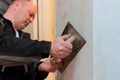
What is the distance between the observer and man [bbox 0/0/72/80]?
0.76 meters

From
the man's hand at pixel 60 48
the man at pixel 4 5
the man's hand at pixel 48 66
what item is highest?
the man's hand at pixel 60 48

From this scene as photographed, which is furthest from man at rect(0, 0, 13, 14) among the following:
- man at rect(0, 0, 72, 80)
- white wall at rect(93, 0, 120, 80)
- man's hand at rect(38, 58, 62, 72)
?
white wall at rect(93, 0, 120, 80)

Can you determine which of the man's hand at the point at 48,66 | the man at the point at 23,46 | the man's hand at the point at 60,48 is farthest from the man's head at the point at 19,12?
the man's hand at the point at 60,48

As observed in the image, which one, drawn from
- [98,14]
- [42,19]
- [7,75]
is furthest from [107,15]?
[42,19]

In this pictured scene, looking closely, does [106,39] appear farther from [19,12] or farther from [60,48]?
[19,12]

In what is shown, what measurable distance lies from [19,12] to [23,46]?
32cm

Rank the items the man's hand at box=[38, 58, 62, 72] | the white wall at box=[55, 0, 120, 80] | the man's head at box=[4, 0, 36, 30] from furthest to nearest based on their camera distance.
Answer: the man's head at box=[4, 0, 36, 30]
the man's hand at box=[38, 58, 62, 72]
the white wall at box=[55, 0, 120, 80]

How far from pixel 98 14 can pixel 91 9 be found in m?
0.02

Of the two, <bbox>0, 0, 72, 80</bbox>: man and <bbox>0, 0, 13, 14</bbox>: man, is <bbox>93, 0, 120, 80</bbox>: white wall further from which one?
<bbox>0, 0, 13, 14</bbox>: man

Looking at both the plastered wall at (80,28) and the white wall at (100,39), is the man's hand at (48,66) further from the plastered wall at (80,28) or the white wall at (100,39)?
the white wall at (100,39)

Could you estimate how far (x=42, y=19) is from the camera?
1.55 meters

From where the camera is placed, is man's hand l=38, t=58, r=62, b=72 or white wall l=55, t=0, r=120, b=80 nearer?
white wall l=55, t=0, r=120, b=80

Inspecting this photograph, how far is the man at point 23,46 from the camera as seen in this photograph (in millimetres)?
759

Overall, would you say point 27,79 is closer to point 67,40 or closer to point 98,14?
point 67,40
